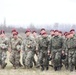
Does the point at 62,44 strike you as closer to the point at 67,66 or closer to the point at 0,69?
the point at 67,66

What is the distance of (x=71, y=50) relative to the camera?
1742 cm

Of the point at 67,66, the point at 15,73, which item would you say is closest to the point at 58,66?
the point at 67,66

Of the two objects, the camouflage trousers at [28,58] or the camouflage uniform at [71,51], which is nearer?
the camouflage uniform at [71,51]

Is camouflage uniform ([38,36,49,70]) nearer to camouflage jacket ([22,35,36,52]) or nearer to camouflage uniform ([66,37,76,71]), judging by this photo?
camouflage jacket ([22,35,36,52])

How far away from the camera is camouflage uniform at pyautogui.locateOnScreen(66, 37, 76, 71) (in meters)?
17.4

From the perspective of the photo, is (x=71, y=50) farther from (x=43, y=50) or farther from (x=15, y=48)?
(x=15, y=48)

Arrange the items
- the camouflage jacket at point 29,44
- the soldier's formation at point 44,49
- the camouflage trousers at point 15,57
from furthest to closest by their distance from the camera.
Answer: the camouflage trousers at point 15,57 < the camouflage jacket at point 29,44 < the soldier's formation at point 44,49

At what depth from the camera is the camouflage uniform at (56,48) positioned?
17.6 m

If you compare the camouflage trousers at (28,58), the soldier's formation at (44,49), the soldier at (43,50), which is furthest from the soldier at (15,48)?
the soldier at (43,50)

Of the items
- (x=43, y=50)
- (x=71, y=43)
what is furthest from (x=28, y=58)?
(x=71, y=43)

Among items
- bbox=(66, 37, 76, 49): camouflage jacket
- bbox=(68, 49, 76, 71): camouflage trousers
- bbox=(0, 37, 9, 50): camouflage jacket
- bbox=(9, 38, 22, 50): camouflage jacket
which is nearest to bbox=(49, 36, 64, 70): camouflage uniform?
bbox=(66, 37, 76, 49): camouflage jacket

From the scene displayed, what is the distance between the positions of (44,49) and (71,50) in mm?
1205

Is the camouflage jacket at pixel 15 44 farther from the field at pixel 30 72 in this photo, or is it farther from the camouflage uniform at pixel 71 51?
the camouflage uniform at pixel 71 51

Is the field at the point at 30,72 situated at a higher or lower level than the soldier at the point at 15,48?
lower
